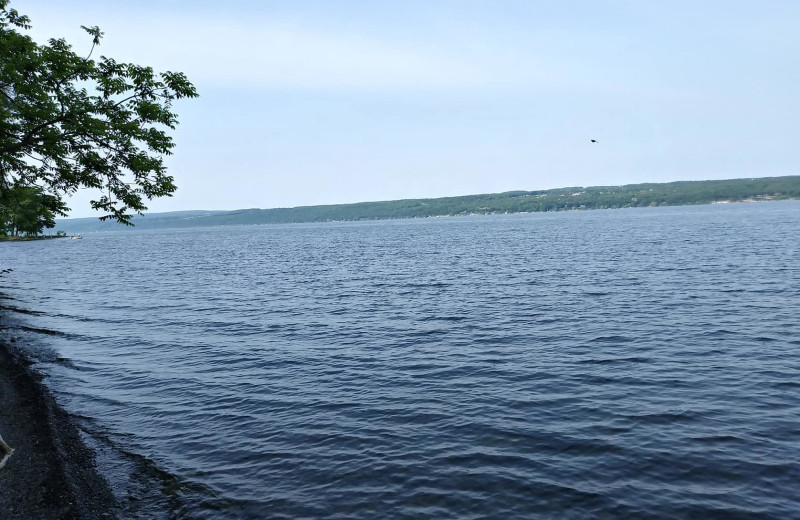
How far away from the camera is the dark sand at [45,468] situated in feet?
39.6

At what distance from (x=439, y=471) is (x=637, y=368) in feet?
39.4

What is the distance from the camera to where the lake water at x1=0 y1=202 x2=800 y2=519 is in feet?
42.8

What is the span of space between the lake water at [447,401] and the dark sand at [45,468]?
2.33 ft

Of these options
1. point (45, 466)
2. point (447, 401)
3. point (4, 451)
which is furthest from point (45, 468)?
point (447, 401)

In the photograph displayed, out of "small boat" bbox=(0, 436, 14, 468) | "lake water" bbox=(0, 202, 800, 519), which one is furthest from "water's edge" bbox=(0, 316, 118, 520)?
"lake water" bbox=(0, 202, 800, 519)

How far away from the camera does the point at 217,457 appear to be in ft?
51.0

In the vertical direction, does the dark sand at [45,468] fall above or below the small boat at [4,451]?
below

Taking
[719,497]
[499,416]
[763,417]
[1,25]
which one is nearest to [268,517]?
[499,416]

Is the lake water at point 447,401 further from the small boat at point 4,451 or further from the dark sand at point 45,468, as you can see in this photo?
the small boat at point 4,451

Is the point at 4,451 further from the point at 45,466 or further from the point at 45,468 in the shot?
the point at 45,468

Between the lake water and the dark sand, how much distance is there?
0.71m

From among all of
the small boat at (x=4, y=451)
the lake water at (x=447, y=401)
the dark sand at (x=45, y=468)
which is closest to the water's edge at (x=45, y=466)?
the dark sand at (x=45, y=468)

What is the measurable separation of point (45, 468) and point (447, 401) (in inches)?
496

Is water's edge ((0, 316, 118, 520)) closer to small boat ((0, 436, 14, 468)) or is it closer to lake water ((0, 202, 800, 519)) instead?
small boat ((0, 436, 14, 468))
